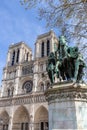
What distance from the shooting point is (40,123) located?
30312 millimetres

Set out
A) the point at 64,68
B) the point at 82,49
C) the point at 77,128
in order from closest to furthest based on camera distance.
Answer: the point at 77,128 < the point at 64,68 < the point at 82,49

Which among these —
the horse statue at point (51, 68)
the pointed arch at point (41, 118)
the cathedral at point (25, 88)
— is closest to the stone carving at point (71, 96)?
the horse statue at point (51, 68)

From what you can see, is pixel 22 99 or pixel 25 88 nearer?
pixel 22 99

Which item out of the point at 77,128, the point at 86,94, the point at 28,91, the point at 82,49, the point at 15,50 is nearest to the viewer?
the point at 77,128

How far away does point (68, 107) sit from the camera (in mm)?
5160

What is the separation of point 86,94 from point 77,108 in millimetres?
545

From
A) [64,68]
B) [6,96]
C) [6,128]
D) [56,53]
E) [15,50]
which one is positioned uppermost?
[15,50]

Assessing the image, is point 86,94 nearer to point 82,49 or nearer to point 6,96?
point 82,49

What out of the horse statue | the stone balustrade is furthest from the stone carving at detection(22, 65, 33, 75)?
the horse statue

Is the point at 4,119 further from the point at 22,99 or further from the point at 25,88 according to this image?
the point at 25,88

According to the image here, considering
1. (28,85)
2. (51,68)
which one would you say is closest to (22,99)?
(28,85)

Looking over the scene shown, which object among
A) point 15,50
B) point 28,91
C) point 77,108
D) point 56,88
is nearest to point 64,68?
point 56,88

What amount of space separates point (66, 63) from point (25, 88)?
30093 mm

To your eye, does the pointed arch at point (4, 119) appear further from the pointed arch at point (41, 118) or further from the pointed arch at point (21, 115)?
the pointed arch at point (41, 118)
